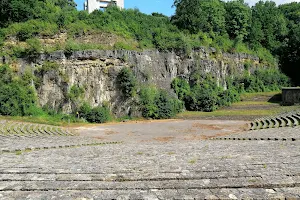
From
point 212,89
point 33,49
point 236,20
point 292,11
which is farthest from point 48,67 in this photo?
point 292,11

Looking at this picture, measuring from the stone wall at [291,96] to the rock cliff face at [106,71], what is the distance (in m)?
10.4

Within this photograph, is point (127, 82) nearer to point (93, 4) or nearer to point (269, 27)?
point (269, 27)

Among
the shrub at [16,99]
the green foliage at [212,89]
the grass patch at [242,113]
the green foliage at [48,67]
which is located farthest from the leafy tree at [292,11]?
the shrub at [16,99]

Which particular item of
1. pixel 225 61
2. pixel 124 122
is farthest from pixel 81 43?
pixel 225 61

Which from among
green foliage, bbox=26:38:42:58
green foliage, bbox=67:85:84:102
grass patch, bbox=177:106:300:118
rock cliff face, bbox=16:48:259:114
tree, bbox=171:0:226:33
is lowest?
grass patch, bbox=177:106:300:118

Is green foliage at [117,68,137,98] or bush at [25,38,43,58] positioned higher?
bush at [25,38,43,58]

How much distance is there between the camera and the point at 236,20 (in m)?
52.0

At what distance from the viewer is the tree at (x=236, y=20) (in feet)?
169

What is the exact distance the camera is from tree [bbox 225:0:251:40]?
5156cm

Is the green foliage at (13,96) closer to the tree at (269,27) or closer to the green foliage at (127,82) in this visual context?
the green foliage at (127,82)

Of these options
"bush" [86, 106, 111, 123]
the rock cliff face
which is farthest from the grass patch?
"bush" [86, 106, 111, 123]

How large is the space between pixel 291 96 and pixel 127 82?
2140 centimetres

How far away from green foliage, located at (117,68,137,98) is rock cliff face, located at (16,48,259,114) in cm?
64

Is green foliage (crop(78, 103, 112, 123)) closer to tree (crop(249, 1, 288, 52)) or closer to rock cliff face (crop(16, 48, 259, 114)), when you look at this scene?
rock cliff face (crop(16, 48, 259, 114))
